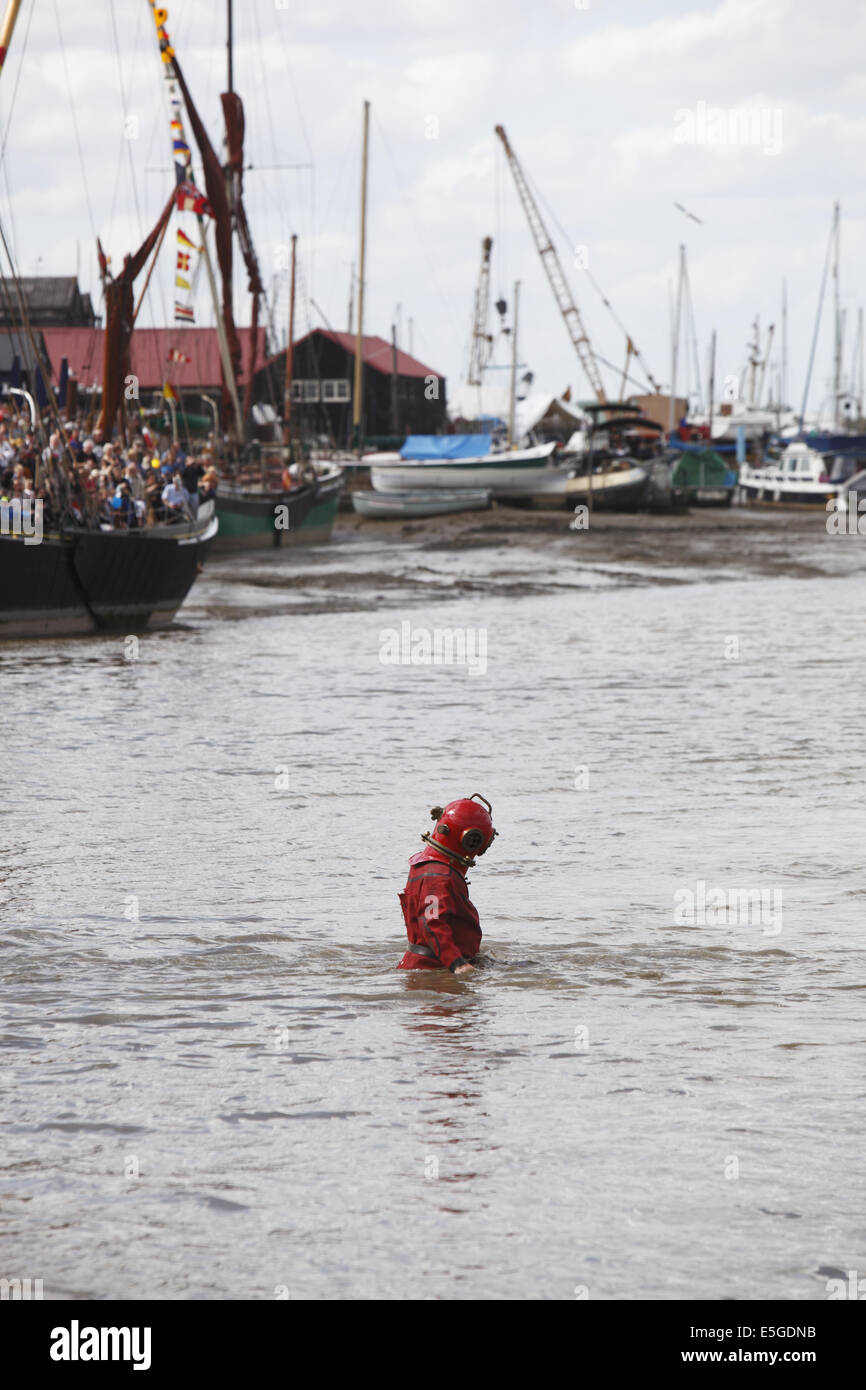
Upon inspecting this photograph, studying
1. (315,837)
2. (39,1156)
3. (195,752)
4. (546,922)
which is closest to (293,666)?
(195,752)

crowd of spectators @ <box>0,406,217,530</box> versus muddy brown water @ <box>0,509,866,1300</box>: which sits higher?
crowd of spectators @ <box>0,406,217,530</box>

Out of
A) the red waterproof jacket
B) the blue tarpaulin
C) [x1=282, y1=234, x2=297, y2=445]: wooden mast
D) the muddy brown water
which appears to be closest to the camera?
the muddy brown water

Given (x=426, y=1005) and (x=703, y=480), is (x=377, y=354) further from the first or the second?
(x=426, y=1005)

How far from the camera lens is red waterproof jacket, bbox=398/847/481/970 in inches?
284

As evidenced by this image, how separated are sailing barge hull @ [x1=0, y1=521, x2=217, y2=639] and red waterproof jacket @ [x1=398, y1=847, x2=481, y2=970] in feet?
53.4

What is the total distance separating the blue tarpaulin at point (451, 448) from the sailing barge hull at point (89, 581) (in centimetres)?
4134

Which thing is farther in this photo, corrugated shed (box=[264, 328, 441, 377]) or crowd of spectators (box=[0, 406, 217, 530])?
corrugated shed (box=[264, 328, 441, 377])

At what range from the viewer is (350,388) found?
85250 millimetres

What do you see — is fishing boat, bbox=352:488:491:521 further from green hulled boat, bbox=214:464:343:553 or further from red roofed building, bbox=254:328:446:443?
red roofed building, bbox=254:328:446:443

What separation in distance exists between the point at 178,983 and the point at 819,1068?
110 inches

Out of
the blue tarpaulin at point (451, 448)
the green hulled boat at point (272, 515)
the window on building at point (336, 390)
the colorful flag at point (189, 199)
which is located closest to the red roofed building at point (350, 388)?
the window on building at point (336, 390)

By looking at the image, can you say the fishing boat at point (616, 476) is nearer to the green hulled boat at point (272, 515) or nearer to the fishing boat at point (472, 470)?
the fishing boat at point (472, 470)

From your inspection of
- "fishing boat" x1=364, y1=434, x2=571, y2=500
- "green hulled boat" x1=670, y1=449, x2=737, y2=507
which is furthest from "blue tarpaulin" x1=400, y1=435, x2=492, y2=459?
"green hulled boat" x1=670, y1=449, x2=737, y2=507
